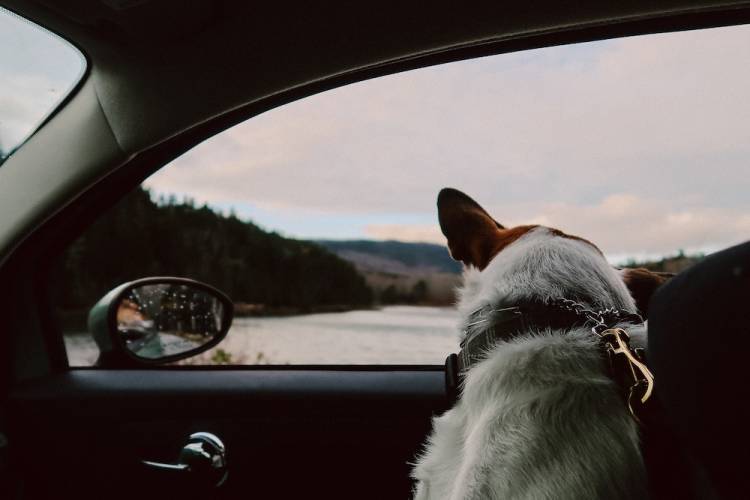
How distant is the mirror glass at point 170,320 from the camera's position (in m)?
2.81

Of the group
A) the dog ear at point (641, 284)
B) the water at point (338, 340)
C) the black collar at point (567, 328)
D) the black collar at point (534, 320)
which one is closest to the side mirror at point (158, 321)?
the water at point (338, 340)

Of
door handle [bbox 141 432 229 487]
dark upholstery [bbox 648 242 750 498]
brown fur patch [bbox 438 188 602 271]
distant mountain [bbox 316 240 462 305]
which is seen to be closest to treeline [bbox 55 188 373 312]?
distant mountain [bbox 316 240 462 305]

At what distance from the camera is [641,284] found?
6.36 feet

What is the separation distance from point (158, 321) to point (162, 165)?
30.0 inches

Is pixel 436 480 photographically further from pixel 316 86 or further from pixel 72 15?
pixel 72 15

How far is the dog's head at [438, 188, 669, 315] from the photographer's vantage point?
1.71m

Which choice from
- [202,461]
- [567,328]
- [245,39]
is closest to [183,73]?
[245,39]

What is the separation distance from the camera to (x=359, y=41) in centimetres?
229

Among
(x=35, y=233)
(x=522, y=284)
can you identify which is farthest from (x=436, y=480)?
(x=35, y=233)

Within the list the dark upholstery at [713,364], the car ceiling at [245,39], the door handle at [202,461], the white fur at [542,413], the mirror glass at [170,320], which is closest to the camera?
the dark upholstery at [713,364]

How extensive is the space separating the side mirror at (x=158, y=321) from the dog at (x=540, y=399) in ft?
4.68

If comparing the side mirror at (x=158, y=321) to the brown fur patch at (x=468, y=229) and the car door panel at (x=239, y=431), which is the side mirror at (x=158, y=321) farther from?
the brown fur patch at (x=468, y=229)

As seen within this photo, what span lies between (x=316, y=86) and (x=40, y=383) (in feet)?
5.71

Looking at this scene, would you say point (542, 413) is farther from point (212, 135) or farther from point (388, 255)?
point (388, 255)
